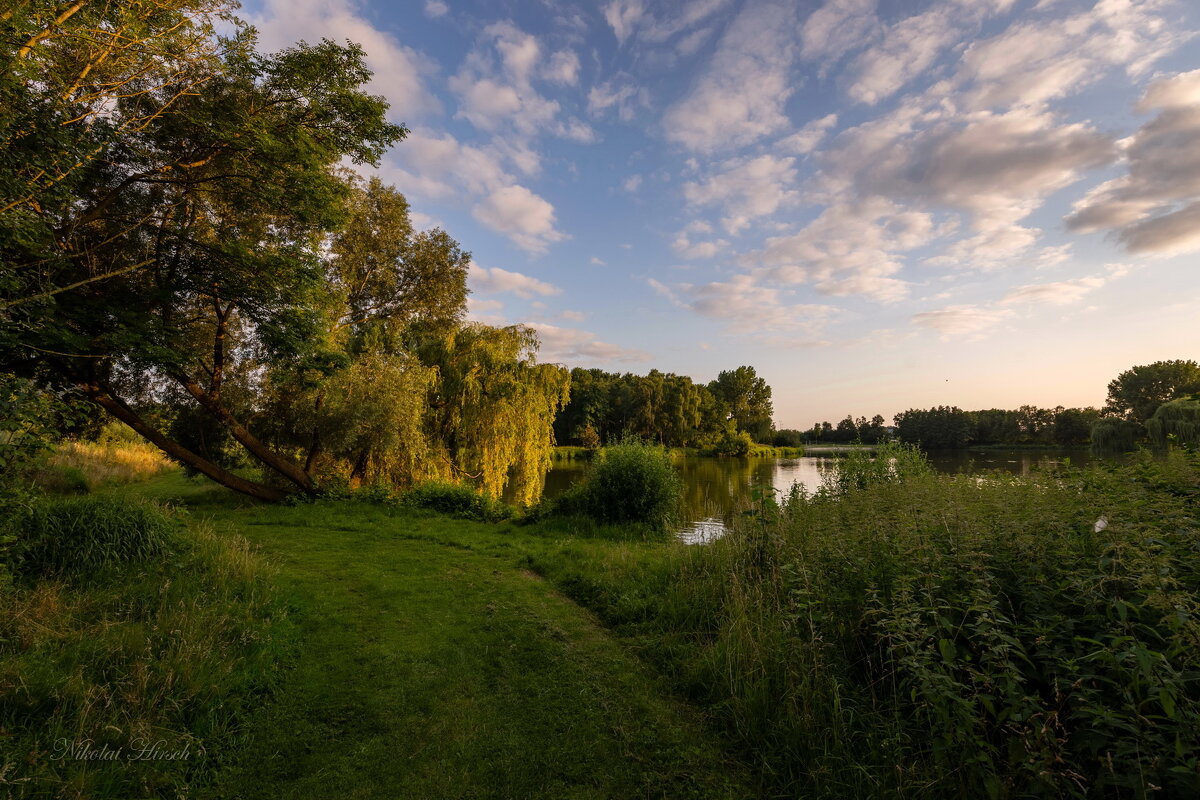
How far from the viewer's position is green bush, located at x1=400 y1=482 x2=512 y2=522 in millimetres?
13062

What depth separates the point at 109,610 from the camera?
446 centimetres

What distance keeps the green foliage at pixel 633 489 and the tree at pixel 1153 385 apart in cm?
5007

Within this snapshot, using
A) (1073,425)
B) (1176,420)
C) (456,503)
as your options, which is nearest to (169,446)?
(456,503)

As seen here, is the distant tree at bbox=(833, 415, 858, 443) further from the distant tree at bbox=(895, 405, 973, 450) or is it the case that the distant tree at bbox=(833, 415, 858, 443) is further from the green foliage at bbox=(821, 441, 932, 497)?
the green foliage at bbox=(821, 441, 932, 497)

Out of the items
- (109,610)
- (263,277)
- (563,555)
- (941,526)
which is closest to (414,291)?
(263,277)

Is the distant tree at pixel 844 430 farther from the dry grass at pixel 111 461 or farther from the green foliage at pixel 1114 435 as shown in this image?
the dry grass at pixel 111 461

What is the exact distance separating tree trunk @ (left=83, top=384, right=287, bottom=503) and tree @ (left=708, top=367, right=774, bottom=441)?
78.3 m

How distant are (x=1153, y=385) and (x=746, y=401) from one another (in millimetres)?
49611

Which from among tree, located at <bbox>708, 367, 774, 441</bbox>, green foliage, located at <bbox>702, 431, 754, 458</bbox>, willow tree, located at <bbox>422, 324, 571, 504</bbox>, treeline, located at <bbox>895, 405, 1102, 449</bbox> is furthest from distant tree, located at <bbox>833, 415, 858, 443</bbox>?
willow tree, located at <bbox>422, 324, 571, 504</bbox>

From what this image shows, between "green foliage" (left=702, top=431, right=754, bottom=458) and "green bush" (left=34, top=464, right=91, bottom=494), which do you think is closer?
"green bush" (left=34, top=464, right=91, bottom=494)

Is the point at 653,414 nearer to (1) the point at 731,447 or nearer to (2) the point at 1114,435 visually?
(1) the point at 731,447

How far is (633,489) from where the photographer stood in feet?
39.1

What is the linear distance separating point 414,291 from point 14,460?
14.6 metres

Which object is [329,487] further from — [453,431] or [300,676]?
[300,676]
